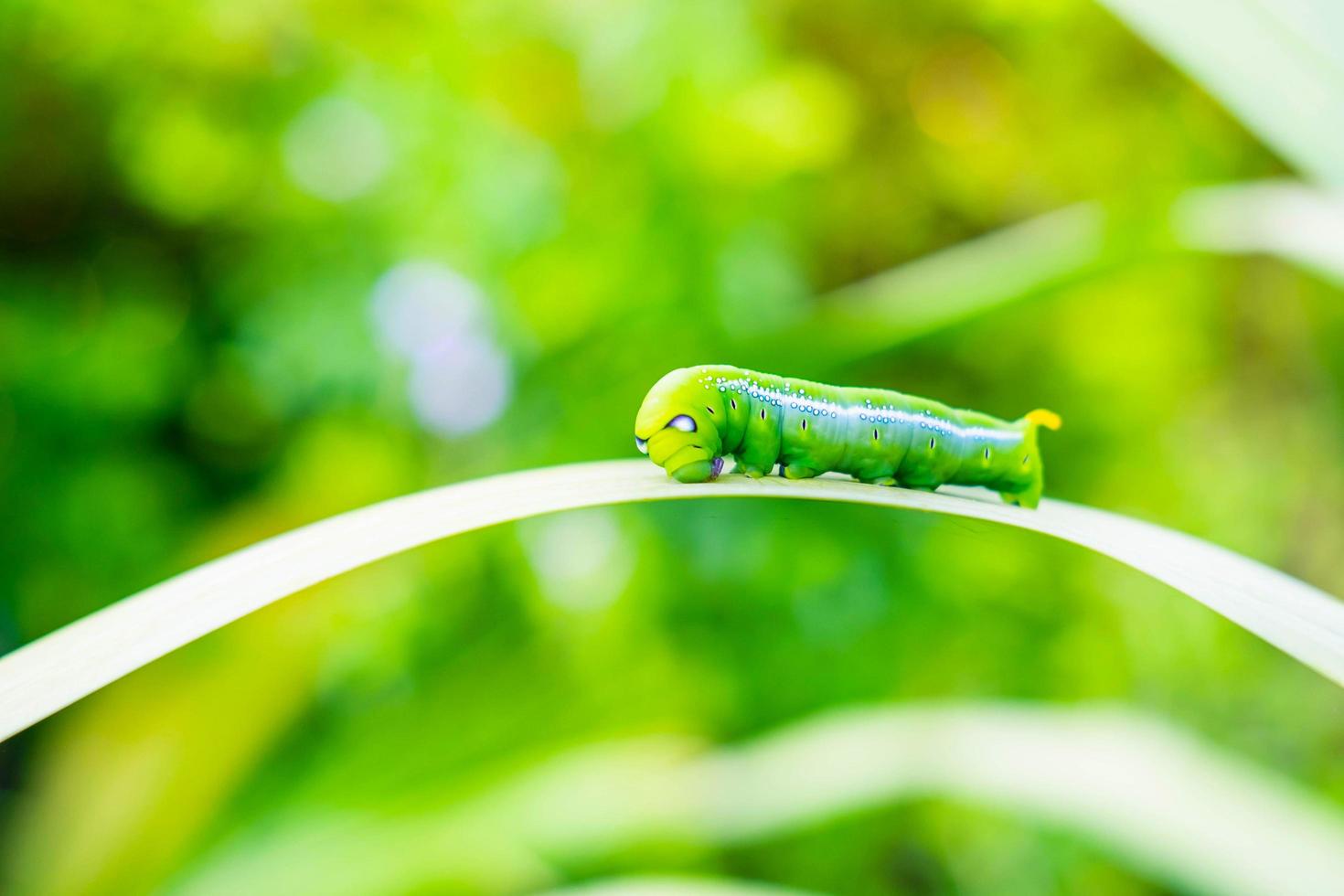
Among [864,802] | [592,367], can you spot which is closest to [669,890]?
[864,802]

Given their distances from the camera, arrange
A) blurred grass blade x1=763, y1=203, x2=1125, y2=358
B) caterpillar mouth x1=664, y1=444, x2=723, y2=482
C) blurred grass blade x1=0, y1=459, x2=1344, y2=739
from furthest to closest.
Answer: blurred grass blade x1=763, y1=203, x2=1125, y2=358 → caterpillar mouth x1=664, y1=444, x2=723, y2=482 → blurred grass blade x1=0, y1=459, x2=1344, y2=739

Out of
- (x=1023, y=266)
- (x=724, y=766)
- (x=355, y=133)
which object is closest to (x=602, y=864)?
(x=724, y=766)

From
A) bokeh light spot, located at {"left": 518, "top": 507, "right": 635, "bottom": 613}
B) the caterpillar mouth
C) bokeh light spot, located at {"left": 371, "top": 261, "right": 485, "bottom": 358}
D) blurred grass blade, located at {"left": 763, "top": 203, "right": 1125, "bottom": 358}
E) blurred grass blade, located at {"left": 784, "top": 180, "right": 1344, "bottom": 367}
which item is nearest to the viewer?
the caterpillar mouth

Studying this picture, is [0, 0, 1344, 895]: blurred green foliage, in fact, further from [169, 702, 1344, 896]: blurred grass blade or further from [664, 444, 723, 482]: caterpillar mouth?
[664, 444, 723, 482]: caterpillar mouth

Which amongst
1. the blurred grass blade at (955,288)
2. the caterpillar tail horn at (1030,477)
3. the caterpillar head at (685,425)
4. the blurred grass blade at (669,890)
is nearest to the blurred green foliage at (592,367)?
the blurred grass blade at (955,288)

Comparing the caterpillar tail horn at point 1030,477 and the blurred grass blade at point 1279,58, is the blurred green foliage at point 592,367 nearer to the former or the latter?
the caterpillar tail horn at point 1030,477

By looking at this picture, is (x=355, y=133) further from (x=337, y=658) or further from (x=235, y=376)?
(x=337, y=658)

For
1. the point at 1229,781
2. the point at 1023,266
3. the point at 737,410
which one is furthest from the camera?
the point at 1023,266

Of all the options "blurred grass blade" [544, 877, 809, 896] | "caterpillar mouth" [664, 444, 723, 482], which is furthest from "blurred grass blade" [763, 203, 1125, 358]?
"blurred grass blade" [544, 877, 809, 896]
